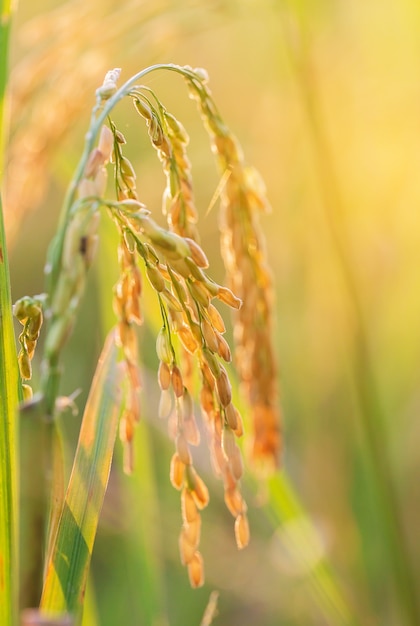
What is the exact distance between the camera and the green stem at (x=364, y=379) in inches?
60.4

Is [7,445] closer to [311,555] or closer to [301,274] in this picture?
[311,555]

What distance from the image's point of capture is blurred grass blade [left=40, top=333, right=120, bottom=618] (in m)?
0.64

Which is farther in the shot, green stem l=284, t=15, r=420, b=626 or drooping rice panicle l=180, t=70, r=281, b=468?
green stem l=284, t=15, r=420, b=626

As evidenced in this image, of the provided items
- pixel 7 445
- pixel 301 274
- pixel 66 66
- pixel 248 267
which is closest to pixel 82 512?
pixel 7 445

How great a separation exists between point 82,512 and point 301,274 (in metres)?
1.79

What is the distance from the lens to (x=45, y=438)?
1.83 feet


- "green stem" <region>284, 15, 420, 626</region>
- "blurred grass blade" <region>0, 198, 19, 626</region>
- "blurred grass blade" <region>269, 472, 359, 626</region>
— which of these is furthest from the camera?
"green stem" <region>284, 15, 420, 626</region>

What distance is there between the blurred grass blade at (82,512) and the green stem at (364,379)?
917 mm

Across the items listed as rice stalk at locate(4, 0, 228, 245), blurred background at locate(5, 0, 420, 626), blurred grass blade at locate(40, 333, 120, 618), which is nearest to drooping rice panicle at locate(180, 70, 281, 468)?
blurred grass blade at locate(40, 333, 120, 618)

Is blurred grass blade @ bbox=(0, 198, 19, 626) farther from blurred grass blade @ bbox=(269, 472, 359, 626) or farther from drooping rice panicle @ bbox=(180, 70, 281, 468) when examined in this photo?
blurred grass blade @ bbox=(269, 472, 359, 626)

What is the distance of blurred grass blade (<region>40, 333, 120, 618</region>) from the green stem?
0.92 m

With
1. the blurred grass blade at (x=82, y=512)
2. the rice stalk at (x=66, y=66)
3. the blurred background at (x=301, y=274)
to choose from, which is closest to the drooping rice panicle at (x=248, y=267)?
the blurred grass blade at (x=82, y=512)

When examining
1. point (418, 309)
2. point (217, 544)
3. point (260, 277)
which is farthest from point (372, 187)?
point (260, 277)

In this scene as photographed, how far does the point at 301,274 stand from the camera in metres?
2.38
